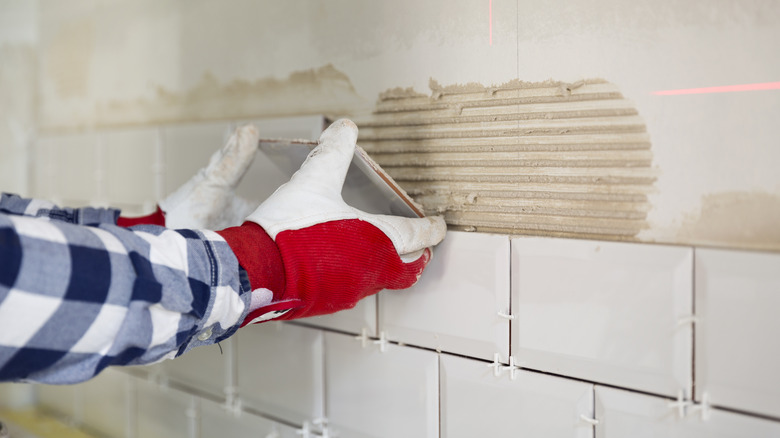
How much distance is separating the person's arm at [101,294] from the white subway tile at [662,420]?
2.46ft

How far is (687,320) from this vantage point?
1.16 m

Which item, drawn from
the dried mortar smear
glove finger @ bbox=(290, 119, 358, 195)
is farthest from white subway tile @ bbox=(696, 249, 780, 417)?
glove finger @ bbox=(290, 119, 358, 195)

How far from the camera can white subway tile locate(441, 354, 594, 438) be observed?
4.24 feet

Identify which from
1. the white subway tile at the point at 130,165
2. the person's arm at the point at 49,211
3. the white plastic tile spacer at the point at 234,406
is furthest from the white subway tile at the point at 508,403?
the white subway tile at the point at 130,165

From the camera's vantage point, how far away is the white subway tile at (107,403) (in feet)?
8.34

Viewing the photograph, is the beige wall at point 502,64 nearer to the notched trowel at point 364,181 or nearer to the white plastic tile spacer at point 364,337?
the notched trowel at point 364,181

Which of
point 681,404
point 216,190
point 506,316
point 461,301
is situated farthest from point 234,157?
point 681,404

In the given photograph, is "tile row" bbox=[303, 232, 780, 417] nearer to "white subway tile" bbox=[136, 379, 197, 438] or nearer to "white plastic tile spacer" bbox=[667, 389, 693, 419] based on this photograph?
"white plastic tile spacer" bbox=[667, 389, 693, 419]

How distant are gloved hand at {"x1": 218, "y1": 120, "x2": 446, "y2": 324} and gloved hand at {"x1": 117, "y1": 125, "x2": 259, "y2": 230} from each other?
36 cm

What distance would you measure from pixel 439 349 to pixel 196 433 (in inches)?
44.3

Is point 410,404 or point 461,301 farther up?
point 461,301

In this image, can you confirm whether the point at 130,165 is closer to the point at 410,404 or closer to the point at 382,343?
the point at 382,343

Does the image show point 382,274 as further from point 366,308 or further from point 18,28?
point 18,28

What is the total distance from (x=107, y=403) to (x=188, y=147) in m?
1.22
